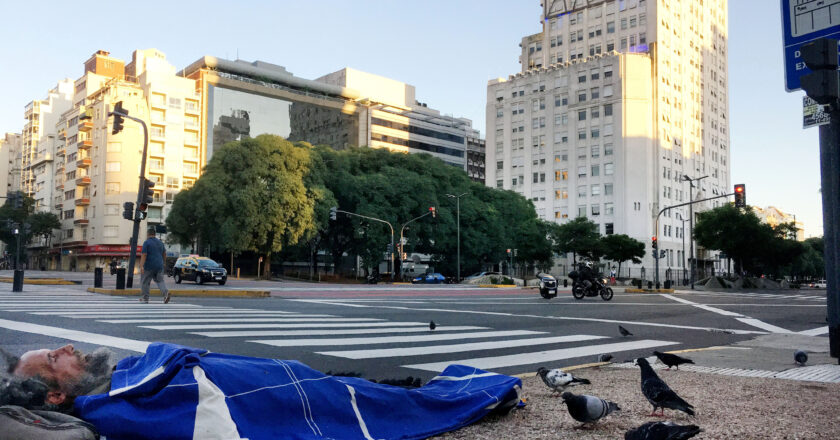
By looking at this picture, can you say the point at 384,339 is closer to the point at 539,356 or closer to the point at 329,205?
the point at 539,356

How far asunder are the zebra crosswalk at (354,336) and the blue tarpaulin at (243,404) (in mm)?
2767

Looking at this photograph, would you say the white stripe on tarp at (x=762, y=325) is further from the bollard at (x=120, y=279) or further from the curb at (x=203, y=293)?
the bollard at (x=120, y=279)

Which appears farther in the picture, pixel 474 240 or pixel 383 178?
pixel 474 240

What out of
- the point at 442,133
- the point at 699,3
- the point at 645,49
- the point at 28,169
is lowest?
the point at 28,169

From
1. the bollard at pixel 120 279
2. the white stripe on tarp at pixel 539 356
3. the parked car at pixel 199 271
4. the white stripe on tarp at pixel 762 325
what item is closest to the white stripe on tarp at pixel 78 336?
the white stripe on tarp at pixel 539 356

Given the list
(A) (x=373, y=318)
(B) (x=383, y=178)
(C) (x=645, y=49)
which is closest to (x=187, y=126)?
(B) (x=383, y=178)

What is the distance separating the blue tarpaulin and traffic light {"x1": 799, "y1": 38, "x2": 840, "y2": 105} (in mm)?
5184

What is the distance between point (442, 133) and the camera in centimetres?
10325

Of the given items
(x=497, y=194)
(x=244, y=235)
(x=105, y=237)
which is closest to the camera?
(x=244, y=235)

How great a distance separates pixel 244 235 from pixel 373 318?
31063mm

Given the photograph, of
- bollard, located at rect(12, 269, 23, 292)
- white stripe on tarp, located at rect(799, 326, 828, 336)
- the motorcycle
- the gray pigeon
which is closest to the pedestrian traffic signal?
the motorcycle

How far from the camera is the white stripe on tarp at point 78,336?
22.6ft

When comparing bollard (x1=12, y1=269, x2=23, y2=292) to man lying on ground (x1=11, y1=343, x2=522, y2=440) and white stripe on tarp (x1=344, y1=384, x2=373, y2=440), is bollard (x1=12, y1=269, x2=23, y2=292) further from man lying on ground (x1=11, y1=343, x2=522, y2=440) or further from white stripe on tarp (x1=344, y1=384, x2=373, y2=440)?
white stripe on tarp (x1=344, y1=384, x2=373, y2=440)

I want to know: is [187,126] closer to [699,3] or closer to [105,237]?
[105,237]
